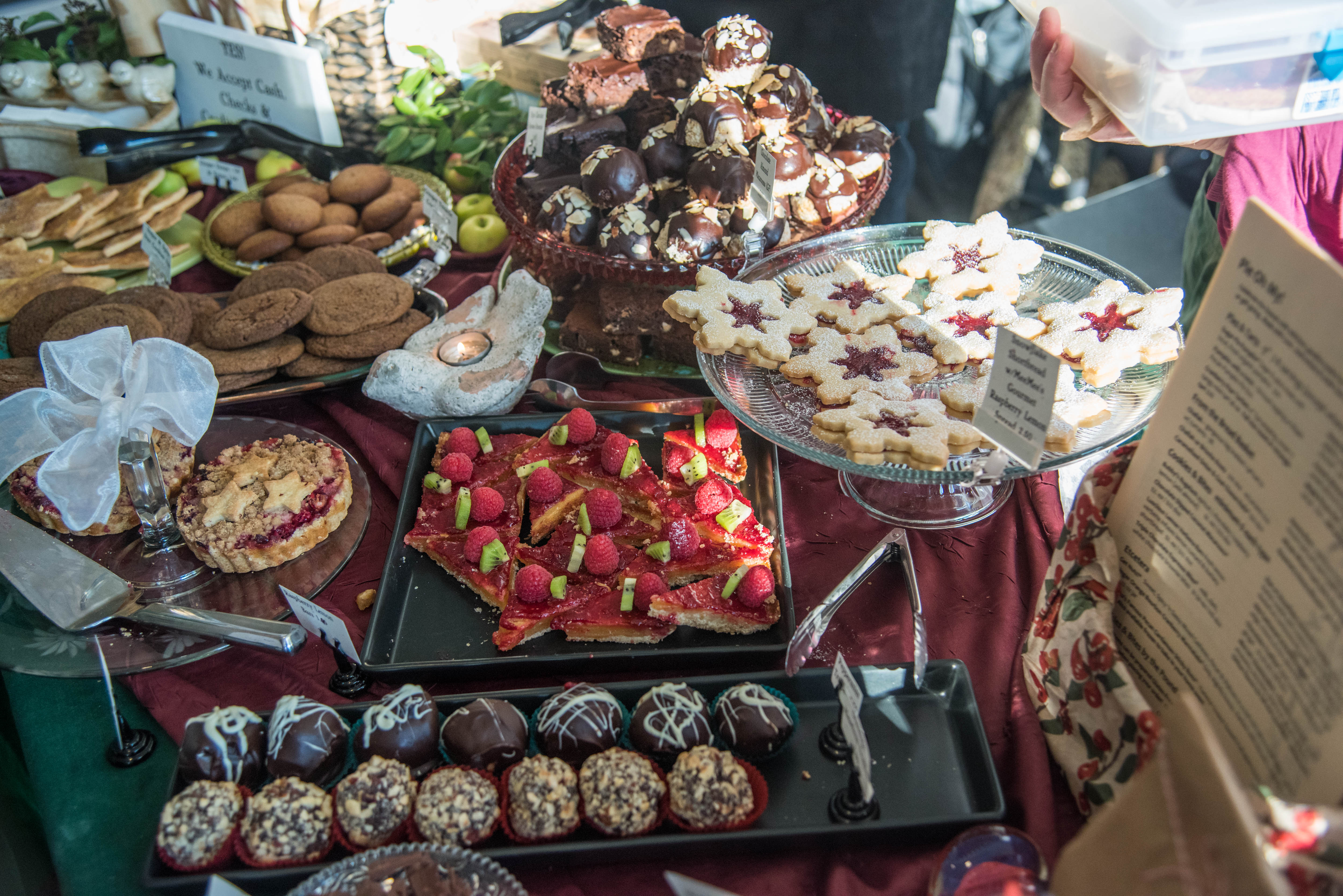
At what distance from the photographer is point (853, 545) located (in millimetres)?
1861

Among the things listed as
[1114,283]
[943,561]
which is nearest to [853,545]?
[943,561]

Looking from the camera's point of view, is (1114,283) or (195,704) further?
(1114,283)

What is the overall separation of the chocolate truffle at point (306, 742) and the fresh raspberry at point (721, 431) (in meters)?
0.96

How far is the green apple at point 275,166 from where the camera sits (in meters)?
3.31

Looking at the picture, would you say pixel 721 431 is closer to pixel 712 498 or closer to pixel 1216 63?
pixel 712 498

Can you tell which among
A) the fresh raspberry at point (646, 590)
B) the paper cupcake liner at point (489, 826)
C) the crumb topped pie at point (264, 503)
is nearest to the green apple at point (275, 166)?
the crumb topped pie at point (264, 503)

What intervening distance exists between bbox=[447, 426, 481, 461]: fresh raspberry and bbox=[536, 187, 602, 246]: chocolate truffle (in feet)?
1.72

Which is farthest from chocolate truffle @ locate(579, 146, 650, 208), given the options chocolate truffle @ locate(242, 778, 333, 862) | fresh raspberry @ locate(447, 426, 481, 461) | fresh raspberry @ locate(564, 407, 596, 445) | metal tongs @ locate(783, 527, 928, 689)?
chocolate truffle @ locate(242, 778, 333, 862)

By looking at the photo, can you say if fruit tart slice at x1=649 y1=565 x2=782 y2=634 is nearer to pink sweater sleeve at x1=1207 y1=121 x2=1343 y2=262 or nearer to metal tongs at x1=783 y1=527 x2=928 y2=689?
metal tongs at x1=783 y1=527 x2=928 y2=689

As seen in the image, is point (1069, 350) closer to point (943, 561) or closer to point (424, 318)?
point (943, 561)

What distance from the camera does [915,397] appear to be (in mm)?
1838

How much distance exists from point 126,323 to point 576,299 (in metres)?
1.10

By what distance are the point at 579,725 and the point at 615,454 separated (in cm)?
71

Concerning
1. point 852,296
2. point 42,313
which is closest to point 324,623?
point 852,296
